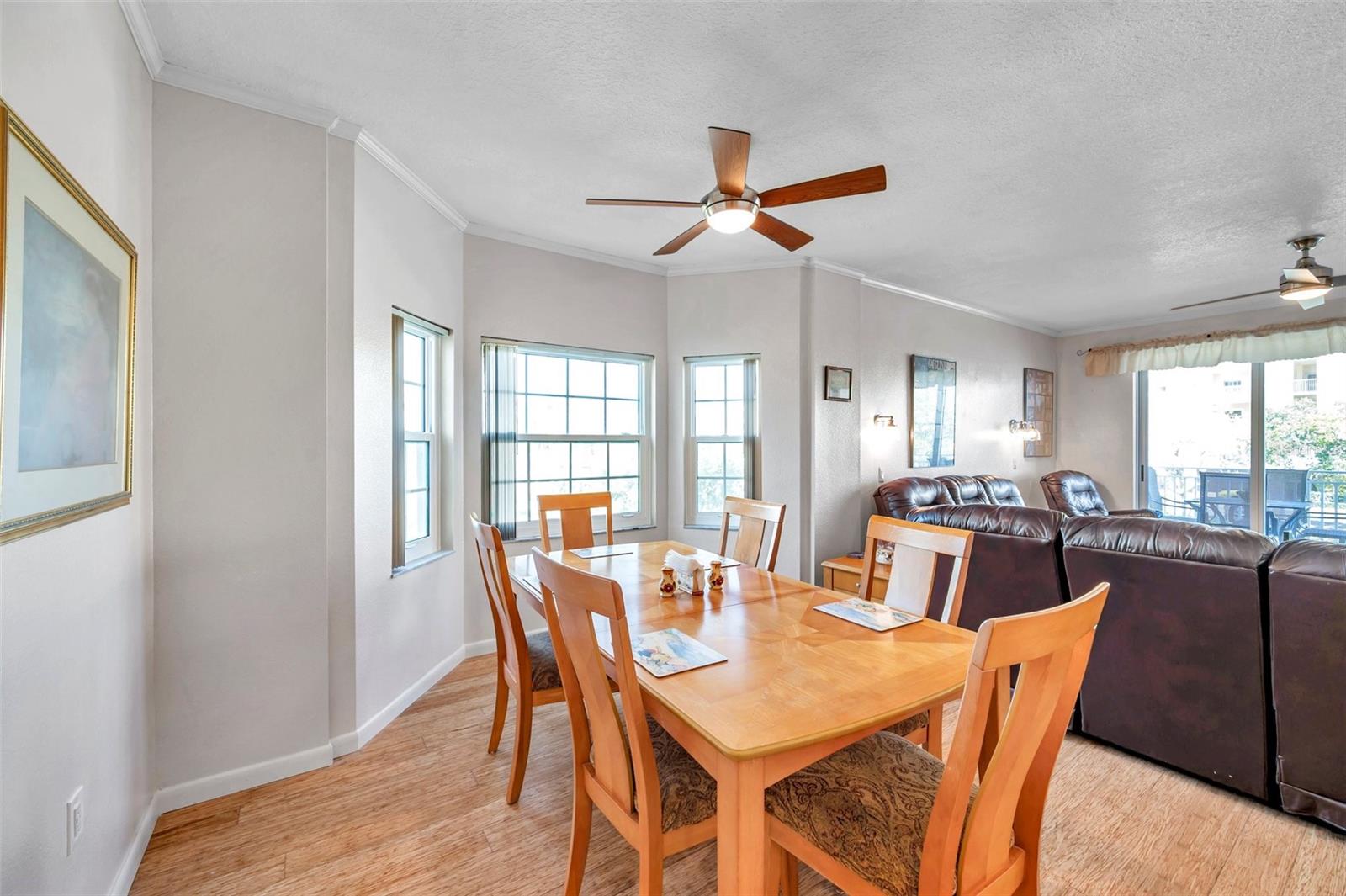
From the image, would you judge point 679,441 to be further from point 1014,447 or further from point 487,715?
point 1014,447

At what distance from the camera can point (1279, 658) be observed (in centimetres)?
Result: 191

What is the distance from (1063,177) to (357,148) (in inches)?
132

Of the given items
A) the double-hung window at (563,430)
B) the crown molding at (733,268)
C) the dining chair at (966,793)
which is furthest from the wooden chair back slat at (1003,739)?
the crown molding at (733,268)

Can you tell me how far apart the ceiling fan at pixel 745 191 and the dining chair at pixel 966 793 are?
4.96ft

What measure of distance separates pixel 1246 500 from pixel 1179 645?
16.2ft

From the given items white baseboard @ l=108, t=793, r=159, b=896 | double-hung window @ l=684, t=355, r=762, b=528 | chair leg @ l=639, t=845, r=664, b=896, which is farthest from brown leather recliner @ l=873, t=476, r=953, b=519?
white baseboard @ l=108, t=793, r=159, b=896

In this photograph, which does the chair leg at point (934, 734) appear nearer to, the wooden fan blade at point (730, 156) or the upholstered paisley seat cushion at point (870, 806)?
the upholstered paisley seat cushion at point (870, 806)

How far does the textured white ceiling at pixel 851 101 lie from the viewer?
1737mm

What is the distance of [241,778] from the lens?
6.90ft

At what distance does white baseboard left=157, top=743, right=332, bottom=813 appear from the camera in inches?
78.8

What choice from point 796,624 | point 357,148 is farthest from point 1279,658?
point 357,148

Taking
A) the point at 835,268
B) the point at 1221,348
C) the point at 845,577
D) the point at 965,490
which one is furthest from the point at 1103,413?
the point at 845,577

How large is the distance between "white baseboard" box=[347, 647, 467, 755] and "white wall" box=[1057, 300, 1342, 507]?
22.7 feet

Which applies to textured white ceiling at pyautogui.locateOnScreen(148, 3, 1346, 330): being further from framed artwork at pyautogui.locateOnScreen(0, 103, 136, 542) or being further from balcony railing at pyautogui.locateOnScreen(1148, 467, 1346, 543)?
balcony railing at pyautogui.locateOnScreen(1148, 467, 1346, 543)
